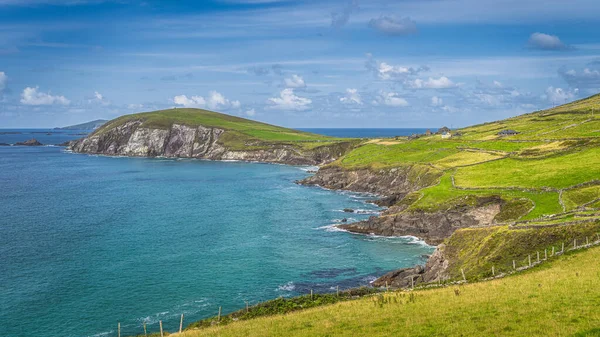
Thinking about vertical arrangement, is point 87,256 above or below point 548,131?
below

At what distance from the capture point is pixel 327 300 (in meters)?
49.8

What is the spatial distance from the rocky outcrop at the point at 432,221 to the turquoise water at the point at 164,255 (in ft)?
14.2

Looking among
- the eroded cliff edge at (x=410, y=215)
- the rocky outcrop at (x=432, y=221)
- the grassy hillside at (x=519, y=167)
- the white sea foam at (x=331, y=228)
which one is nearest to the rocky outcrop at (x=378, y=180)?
the eroded cliff edge at (x=410, y=215)

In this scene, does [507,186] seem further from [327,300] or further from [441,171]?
[327,300]

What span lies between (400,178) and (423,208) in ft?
163

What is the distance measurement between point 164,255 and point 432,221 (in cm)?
5313

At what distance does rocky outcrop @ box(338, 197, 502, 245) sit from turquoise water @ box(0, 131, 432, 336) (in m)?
4.34

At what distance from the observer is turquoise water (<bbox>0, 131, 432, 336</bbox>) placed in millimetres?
60250

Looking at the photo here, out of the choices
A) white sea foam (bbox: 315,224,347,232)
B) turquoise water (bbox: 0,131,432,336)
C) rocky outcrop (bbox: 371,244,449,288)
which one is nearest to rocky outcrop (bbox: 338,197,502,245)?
white sea foam (bbox: 315,224,347,232)

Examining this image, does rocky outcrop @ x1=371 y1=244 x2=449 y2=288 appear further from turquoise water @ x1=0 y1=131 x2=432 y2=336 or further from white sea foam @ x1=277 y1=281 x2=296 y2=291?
white sea foam @ x1=277 y1=281 x2=296 y2=291

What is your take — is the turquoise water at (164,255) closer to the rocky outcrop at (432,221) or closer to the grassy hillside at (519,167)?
the rocky outcrop at (432,221)

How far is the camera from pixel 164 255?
83.9 metres

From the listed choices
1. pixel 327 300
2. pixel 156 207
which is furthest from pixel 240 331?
pixel 156 207

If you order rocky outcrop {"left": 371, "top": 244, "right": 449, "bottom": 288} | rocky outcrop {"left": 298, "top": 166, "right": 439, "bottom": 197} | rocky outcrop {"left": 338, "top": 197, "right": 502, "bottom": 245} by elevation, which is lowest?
rocky outcrop {"left": 371, "top": 244, "right": 449, "bottom": 288}
